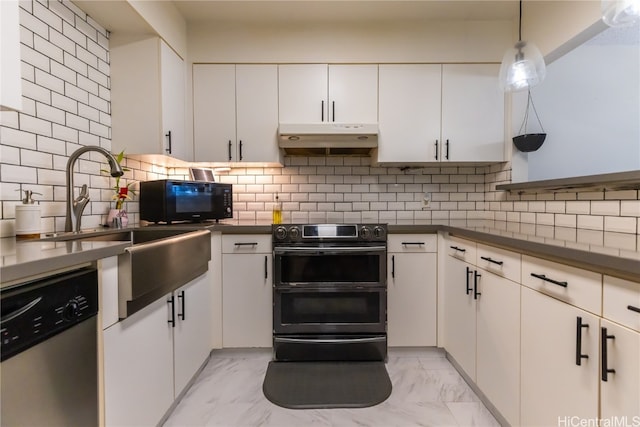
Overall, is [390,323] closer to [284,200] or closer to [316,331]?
[316,331]

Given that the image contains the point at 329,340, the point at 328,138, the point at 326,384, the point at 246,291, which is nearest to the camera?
the point at 326,384

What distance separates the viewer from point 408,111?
248 cm

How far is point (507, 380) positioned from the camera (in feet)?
4.82

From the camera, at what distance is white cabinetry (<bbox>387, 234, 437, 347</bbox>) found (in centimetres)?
227

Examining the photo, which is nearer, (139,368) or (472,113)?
(139,368)

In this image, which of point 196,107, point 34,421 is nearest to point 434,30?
point 196,107

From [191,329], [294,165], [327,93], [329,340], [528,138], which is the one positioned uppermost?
[327,93]

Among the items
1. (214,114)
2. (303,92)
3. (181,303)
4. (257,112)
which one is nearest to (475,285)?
(181,303)

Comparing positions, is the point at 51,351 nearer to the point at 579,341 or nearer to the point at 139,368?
the point at 139,368

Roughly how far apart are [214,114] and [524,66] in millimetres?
2050

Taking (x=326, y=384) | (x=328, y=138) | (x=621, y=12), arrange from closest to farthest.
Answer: (x=621, y=12) → (x=326, y=384) → (x=328, y=138)

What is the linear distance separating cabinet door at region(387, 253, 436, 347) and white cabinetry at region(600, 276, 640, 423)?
4.30 ft

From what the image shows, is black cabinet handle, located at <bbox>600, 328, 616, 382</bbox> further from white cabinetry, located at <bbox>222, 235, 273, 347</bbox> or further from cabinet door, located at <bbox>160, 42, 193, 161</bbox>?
cabinet door, located at <bbox>160, 42, 193, 161</bbox>

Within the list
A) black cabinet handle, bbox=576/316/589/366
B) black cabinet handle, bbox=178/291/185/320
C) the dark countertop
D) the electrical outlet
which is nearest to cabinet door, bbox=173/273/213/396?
black cabinet handle, bbox=178/291/185/320
